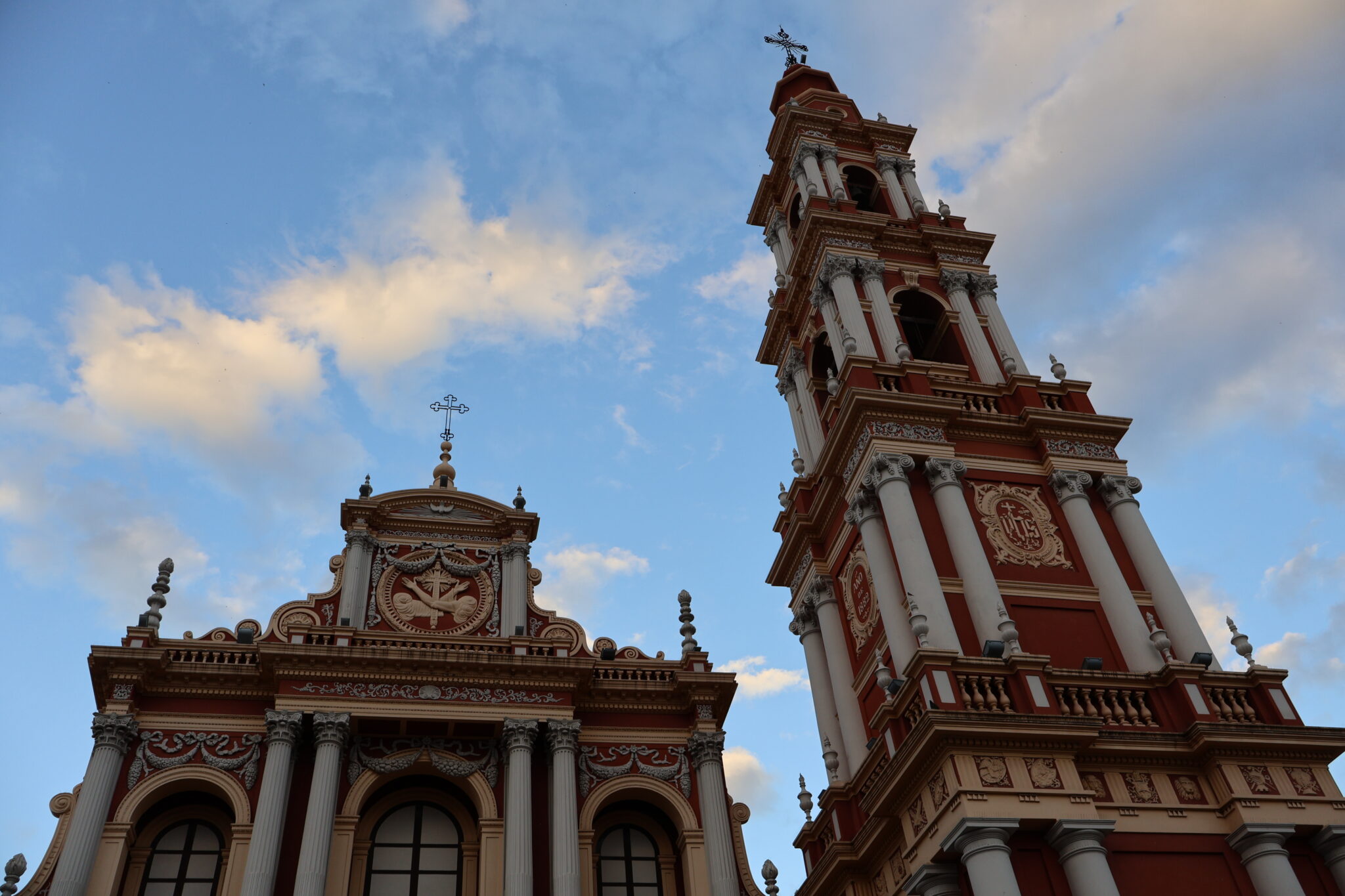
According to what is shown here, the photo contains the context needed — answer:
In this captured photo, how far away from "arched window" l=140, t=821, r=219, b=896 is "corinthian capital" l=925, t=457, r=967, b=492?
1347 cm

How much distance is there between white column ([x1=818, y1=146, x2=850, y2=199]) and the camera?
981 inches

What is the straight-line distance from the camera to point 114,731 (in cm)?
1841

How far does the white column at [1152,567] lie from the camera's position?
1770 centimetres

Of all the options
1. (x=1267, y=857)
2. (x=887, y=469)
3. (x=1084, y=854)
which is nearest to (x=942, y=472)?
(x=887, y=469)

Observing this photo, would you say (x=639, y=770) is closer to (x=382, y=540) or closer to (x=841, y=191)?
(x=382, y=540)

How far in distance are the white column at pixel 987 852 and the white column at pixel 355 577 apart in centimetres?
Result: 1187

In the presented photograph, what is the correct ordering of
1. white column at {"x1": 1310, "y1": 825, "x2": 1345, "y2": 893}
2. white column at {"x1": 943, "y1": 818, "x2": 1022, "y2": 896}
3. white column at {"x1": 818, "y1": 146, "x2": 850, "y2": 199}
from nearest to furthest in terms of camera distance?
white column at {"x1": 943, "y1": 818, "x2": 1022, "y2": 896} → white column at {"x1": 1310, "y1": 825, "x2": 1345, "y2": 893} → white column at {"x1": 818, "y1": 146, "x2": 850, "y2": 199}

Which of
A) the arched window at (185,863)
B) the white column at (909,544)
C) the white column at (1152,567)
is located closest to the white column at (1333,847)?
the white column at (1152,567)

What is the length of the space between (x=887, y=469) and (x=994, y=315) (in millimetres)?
6453

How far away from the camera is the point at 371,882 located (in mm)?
18625

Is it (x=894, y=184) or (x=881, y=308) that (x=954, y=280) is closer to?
(x=881, y=308)

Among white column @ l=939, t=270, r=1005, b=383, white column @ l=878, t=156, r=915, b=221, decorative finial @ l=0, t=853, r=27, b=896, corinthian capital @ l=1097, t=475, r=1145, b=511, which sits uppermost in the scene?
white column @ l=878, t=156, r=915, b=221

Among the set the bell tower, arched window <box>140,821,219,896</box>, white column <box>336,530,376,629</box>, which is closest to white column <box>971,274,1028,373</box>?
the bell tower

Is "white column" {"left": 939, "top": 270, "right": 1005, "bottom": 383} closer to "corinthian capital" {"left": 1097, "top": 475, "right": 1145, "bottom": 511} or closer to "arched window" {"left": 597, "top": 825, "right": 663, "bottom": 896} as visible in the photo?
"corinthian capital" {"left": 1097, "top": 475, "right": 1145, "bottom": 511}
